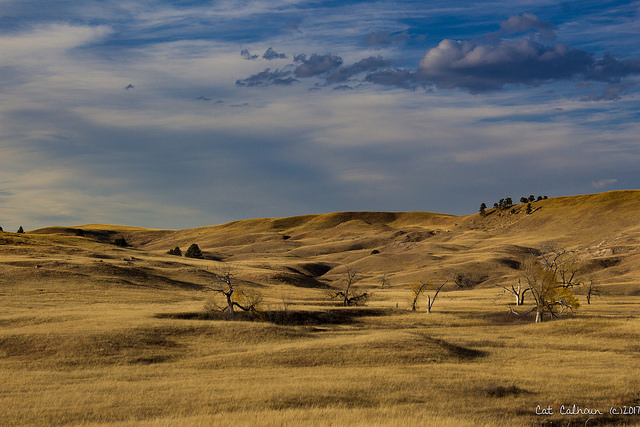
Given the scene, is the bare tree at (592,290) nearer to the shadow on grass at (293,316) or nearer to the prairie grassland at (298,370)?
the prairie grassland at (298,370)

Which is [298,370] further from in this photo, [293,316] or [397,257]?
[397,257]

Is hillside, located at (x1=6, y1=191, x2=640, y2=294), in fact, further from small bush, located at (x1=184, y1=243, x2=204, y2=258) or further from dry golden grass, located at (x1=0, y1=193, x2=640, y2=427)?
dry golden grass, located at (x1=0, y1=193, x2=640, y2=427)

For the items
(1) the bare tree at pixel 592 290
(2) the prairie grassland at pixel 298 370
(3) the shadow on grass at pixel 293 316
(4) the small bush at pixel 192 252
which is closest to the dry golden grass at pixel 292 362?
(2) the prairie grassland at pixel 298 370

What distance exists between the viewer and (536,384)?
2834 centimetres

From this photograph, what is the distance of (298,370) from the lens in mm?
31953

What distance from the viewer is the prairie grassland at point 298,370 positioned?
881 inches

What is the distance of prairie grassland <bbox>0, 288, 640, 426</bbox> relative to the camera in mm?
22375

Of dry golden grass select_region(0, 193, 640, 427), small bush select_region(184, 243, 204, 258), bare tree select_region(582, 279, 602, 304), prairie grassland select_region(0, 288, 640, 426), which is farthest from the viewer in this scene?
small bush select_region(184, 243, 204, 258)

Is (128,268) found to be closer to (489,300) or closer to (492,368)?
(489,300)

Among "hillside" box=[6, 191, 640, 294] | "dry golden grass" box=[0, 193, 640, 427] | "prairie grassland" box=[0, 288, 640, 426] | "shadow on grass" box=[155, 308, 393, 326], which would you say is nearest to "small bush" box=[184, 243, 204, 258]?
"hillside" box=[6, 191, 640, 294]

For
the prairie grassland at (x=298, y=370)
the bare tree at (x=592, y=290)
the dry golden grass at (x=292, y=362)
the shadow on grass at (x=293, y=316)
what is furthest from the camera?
the bare tree at (x=592, y=290)

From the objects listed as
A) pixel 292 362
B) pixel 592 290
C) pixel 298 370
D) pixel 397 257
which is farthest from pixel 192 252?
pixel 298 370

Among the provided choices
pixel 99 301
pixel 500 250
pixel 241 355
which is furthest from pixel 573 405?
pixel 500 250

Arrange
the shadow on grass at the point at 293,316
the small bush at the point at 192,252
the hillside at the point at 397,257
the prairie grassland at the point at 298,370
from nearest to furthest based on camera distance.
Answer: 1. the prairie grassland at the point at 298,370
2. the shadow on grass at the point at 293,316
3. the hillside at the point at 397,257
4. the small bush at the point at 192,252
